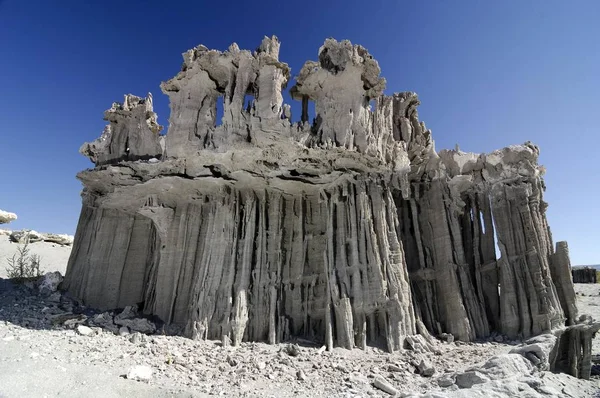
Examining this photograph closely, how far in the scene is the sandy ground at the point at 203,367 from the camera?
29.0 feet

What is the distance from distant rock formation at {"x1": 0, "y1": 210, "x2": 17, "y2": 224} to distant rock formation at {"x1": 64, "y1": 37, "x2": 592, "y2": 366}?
64.7ft

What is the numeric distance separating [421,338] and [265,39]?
39.0 feet

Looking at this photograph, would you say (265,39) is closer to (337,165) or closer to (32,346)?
(337,165)

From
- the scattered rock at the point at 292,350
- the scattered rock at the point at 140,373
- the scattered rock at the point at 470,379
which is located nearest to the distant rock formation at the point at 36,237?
the scattered rock at the point at 140,373

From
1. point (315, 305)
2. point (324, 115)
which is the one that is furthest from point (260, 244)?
point (324, 115)

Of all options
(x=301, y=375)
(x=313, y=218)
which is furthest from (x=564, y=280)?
(x=301, y=375)

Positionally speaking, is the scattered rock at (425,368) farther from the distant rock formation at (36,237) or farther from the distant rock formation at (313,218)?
the distant rock formation at (36,237)

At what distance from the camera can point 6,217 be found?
105 feet

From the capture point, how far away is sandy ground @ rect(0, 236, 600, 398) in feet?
29.0

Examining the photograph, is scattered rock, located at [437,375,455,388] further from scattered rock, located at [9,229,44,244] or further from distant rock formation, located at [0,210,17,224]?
distant rock formation, located at [0,210,17,224]

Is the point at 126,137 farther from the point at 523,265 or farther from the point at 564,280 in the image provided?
the point at 564,280

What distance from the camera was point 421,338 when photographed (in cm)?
1304

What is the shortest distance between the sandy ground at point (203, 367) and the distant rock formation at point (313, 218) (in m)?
1.13

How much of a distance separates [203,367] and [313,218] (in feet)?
24.8
